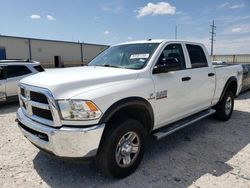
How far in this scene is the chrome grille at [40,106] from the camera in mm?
2744

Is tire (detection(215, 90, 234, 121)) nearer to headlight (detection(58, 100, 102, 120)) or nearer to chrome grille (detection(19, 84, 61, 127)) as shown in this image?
headlight (detection(58, 100, 102, 120))

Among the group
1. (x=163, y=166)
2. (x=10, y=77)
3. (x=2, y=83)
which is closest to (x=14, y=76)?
(x=10, y=77)

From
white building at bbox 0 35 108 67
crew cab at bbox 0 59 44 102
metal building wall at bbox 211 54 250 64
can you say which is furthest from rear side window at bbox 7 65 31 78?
metal building wall at bbox 211 54 250 64

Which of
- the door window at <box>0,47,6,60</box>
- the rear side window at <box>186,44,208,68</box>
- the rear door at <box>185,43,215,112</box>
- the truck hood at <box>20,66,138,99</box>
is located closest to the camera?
the truck hood at <box>20,66,138,99</box>

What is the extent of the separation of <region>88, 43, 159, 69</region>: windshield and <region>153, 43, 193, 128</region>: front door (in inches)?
10.0

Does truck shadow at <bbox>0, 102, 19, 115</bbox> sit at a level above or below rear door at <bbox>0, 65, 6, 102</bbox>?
below

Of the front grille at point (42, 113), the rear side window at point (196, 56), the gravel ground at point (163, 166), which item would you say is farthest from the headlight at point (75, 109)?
the rear side window at point (196, 56)

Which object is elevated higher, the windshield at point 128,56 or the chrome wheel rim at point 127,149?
the windshield at point 128,56

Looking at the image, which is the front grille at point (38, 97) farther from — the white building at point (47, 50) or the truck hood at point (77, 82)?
the white building at point (47, 50)

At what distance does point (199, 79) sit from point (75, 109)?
9.26 ft

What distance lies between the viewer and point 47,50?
3566 cm

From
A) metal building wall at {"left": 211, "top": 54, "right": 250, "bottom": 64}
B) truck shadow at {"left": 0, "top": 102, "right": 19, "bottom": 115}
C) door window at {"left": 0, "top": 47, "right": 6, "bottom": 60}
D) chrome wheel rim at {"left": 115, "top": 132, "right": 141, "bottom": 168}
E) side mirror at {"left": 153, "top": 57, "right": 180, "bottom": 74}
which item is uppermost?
door window at {"left": 0, "top": 47, "right": 6, "bottom": 60}

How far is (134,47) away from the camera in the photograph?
425cm

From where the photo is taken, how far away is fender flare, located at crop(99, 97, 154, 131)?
2836 millimetres
